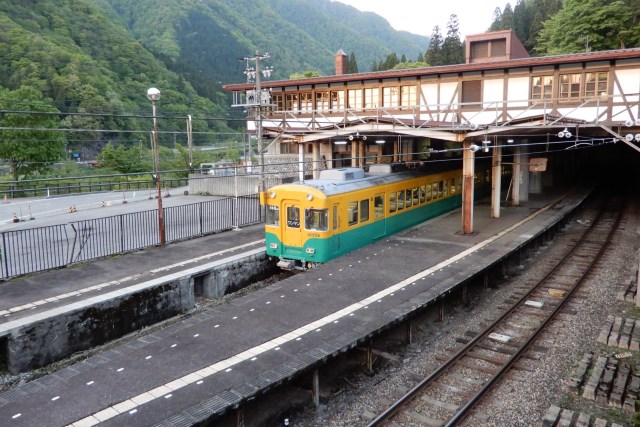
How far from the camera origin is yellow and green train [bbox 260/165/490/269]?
13384 millimetres

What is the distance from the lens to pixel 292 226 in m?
13.9

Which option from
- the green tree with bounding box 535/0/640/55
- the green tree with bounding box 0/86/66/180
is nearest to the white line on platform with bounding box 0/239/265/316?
the green tree with bounding box 0/86/66/180

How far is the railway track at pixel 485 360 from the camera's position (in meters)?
7.64

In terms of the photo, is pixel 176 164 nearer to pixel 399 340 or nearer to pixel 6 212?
pixel 6 212

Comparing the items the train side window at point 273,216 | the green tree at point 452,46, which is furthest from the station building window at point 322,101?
the green tree at point 452,46

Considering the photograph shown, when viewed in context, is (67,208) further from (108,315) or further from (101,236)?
(108,315)

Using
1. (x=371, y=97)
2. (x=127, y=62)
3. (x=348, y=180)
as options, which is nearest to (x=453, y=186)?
(x=371, y=97)

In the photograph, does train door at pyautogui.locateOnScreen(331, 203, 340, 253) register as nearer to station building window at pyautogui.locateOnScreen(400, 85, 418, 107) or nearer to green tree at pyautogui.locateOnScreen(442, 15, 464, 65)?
station building window at pyautogui.locateOnScreen(400, 85, 418, 107)

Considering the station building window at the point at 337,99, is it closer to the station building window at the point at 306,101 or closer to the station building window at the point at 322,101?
the station building window at the point at 322,101

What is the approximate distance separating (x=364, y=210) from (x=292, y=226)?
2.39 m

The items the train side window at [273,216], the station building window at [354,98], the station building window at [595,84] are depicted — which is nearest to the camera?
the train side window at [273,216]

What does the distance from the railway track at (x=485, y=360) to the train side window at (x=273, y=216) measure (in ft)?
20.1

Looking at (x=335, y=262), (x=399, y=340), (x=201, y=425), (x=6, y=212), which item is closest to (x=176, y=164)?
(x=6, y=212)

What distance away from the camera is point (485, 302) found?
12.9 m
